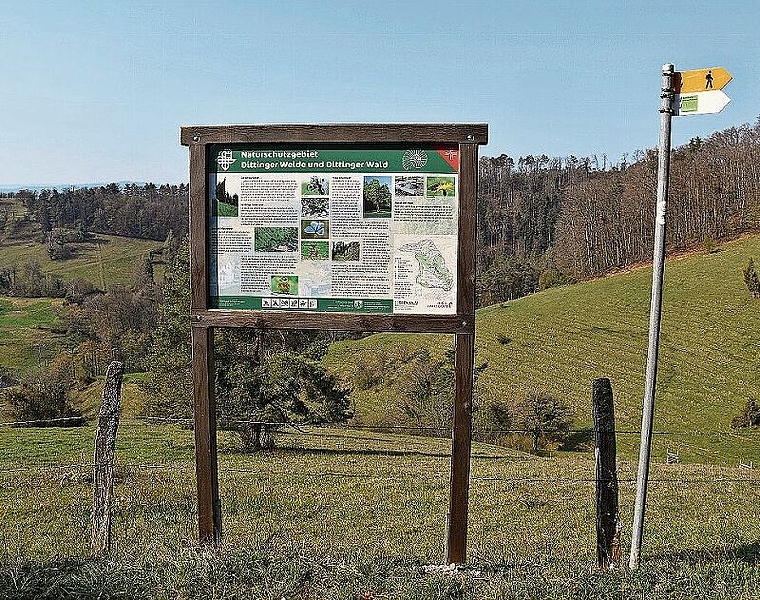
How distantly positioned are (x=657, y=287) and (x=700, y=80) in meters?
1.68

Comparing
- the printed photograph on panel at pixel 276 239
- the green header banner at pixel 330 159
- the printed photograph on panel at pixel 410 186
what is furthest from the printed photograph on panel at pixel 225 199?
the printed photograph on panel at pixel 410 186

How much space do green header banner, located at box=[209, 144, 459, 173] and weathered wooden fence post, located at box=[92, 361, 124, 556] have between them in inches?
101

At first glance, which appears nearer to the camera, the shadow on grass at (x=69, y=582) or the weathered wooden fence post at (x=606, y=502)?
the shadow on grass at (x=69, y=582)

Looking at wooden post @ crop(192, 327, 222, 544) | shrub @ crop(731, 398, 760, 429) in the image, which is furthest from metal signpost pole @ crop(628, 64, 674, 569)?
shrub @ crop(731, 398, 760, 429)

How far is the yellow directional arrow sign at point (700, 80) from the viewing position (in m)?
5.68

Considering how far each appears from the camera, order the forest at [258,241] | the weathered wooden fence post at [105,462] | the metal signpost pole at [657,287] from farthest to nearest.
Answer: the forest at [258,241], the weathered wooden fence post at [105,462], the metal signpost pole at [657,287]

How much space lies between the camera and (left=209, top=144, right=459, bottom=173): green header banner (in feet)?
21.0

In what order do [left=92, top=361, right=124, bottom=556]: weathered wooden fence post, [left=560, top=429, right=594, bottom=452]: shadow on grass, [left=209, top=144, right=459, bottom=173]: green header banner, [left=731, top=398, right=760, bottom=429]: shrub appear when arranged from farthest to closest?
[left=731, top=398, right=760, bottom=429]: shrub < [left=560, top=429, right=594, bottom=452]: shadow on grass < [left=92, top=361, right=124, bottom=556]: weathered wooden fence post < [left=209, top=144, right=459, bottom=173]: green header banner

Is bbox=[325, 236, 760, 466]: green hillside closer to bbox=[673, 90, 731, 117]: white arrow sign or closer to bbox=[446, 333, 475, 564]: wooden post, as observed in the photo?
bbox=[446, 333, 475, 564]: wooden post

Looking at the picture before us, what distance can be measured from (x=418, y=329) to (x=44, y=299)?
393 ft

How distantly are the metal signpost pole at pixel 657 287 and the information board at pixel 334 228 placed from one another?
168cm

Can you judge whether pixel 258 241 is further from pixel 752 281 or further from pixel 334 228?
pixel 752 281

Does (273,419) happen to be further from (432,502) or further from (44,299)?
(44,299)

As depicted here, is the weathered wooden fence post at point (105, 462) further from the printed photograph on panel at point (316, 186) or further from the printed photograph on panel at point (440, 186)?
the printed photograph on panel at point (440, 186)
